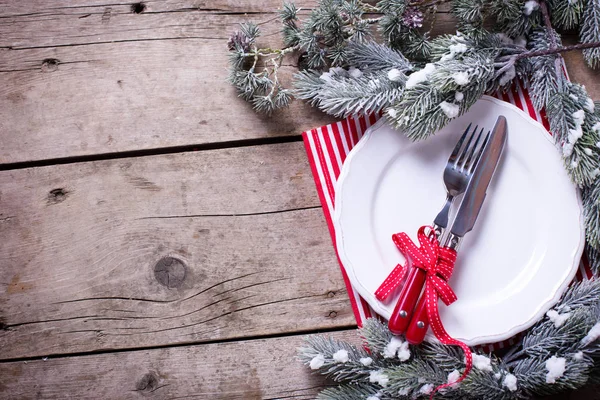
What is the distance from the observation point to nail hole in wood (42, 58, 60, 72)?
1.00m

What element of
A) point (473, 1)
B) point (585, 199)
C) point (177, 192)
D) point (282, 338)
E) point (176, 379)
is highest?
point (473, 1)

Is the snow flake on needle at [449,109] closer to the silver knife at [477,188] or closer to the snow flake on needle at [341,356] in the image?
the silver knife at [477,188]

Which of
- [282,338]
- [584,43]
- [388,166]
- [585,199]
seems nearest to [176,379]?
[282,338]

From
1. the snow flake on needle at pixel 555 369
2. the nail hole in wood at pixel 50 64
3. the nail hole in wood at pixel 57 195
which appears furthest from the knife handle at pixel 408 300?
the nail hole in wood at pixel 50 64

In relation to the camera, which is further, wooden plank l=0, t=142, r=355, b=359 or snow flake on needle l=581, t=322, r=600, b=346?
wooden plank l=0, t=142, r=355, b=359

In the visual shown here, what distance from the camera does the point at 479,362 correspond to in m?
0.84

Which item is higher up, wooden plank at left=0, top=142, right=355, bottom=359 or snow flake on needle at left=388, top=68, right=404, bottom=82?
snow flake on needle at left=388, top=68, right=404, bottom=82

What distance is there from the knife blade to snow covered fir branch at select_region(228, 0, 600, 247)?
3.0 inches

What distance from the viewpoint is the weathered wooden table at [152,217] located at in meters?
0.96

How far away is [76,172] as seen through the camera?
3.22ft

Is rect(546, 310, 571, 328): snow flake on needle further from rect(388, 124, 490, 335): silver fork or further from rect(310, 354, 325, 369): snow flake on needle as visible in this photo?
rect(310, 354, 325, 369): snow flake on needle

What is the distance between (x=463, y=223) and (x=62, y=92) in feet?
2.41

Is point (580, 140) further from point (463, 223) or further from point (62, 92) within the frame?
point (62, 92)

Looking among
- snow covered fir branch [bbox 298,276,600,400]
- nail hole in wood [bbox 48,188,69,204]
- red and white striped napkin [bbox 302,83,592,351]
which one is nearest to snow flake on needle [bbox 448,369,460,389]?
snow covered fir branch [bbox 298,276,600,400]
